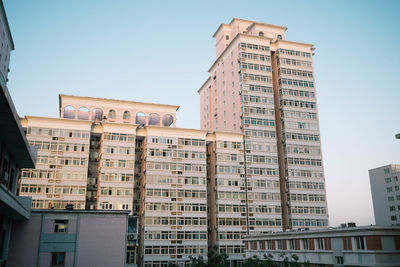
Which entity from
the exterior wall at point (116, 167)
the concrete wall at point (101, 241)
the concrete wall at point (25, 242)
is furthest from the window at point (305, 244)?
the concrete wall at point (25, 242)

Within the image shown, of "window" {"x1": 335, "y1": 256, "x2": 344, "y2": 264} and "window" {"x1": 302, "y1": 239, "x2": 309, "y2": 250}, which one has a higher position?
"window" {"x1": 302, "y1": 239, "x2": 309, "y2": 250}

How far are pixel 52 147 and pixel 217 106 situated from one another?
149 feet

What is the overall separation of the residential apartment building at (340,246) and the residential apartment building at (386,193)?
3245 inches

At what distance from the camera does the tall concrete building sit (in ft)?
278

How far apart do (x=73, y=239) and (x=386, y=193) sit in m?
118

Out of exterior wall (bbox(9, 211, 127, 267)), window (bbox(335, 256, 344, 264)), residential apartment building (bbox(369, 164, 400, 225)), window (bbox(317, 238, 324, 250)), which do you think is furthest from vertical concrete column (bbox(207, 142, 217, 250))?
residential apartment building (bbox(369, 164, 400, 225))

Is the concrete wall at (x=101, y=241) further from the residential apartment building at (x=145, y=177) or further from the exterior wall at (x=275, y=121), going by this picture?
the exterior wall at (x=275, y=121)

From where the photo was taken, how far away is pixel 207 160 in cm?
8969

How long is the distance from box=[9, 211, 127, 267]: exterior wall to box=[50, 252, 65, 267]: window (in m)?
0.42

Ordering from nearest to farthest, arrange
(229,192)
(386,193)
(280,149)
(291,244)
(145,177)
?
(291,244) → (145,177) → (229,192) → (280,149) → (386,193)

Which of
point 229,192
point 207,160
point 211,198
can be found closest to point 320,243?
point 229,192

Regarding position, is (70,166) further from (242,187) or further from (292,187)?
(292,187)

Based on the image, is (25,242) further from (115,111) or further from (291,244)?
(115,111)

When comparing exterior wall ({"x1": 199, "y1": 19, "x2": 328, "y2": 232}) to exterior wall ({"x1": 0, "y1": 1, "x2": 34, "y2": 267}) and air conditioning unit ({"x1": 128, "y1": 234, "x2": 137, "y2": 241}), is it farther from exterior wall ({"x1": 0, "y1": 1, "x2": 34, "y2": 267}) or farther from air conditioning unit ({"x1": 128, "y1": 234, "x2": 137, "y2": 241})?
exterior wall ({"x1": 0, "y1": 1, "x2": 34, "y2": 267})
